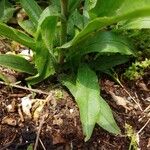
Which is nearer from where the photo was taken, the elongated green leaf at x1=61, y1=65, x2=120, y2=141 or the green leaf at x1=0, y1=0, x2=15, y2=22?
the elongated green leaf at x1=61, y1=65, x2=120, y2=141

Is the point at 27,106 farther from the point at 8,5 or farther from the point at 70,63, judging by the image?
the point at 8,5

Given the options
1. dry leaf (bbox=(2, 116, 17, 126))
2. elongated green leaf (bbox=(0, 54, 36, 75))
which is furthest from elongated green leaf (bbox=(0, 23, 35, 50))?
dry leaf (bbox=(2, 116, 17, 126))

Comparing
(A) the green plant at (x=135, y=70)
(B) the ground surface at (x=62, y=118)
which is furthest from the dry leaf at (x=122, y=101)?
(A) the green plant at (x=135, y=70)

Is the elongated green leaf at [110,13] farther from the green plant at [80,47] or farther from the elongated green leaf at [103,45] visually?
the elongated green leaf at [103,45]

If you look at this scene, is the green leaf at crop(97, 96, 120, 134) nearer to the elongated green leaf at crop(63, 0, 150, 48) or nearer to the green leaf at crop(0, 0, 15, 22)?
the elongated green leaf at crop(63, 0, 150, 48)

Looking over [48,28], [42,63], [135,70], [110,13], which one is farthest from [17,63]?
[135,70]

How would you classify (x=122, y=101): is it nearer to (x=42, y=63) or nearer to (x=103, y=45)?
(x=103, y=45)
